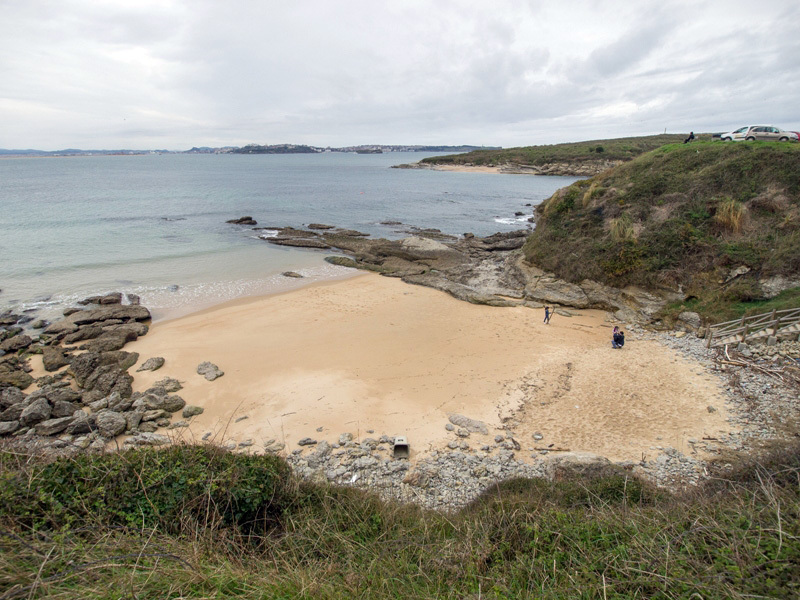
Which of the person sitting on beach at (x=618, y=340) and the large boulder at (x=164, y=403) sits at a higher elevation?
the person sitting on beach at (x=618, y=340)

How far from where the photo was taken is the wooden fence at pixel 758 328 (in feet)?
43.0

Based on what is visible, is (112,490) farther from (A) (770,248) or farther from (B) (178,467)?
(A) (770,248)

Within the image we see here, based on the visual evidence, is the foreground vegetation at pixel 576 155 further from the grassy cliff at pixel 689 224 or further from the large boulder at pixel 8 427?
the large boulder at pixel 8 427

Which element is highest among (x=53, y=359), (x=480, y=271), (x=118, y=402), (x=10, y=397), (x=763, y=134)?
(x=763, y=134)

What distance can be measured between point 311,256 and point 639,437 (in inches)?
1040

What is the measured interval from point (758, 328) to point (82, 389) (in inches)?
921

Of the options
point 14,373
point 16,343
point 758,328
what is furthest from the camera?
point 16,343

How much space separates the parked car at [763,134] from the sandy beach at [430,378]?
17619mm

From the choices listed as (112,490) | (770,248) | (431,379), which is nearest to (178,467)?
(112,490)

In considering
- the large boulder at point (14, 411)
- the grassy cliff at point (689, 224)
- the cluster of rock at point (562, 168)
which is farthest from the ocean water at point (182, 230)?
the cluster of rock at point (562, 168)

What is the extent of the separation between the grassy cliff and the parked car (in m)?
2.80

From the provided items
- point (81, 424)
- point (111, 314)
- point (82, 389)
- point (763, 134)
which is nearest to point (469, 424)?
point (81, 424)

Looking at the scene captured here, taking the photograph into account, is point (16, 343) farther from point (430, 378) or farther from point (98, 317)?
point (430, 378)

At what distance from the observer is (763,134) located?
973 inches
